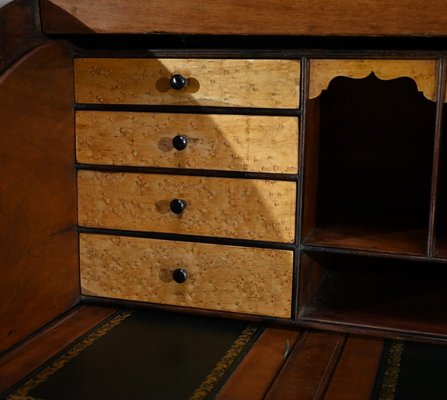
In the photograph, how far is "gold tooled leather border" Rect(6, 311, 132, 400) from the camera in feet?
4.01

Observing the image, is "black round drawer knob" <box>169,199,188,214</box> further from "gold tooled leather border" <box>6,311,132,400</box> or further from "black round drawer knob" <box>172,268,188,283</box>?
"gold tooled leather border" <box>6,311,132,400</box>

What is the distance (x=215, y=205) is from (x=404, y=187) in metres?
0.63

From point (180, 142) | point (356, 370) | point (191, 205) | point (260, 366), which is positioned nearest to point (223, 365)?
point (260, 366)

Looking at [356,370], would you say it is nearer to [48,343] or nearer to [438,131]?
[438,131]

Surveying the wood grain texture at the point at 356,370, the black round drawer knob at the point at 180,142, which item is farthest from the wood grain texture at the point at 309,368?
the black round drawer knob at the point at 180,142

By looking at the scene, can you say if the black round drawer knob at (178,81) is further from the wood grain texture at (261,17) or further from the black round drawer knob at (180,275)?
the black round drawer knob at (180,275)

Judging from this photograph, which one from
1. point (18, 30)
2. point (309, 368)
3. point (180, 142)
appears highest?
point (18, 30)

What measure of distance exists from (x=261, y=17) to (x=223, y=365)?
2.27 feet

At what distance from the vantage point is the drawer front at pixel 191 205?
1.50m

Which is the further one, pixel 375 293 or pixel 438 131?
pixel 375 293

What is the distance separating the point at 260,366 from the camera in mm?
1348

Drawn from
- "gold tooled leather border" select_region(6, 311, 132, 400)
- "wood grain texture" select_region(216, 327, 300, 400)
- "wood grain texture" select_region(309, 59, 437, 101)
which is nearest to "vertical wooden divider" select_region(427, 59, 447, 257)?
"wood grain texture" select_region(309, 59, 437, 101)

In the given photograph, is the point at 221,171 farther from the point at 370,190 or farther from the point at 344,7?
the point at 370,190

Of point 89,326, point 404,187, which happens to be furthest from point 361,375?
point 404,187
